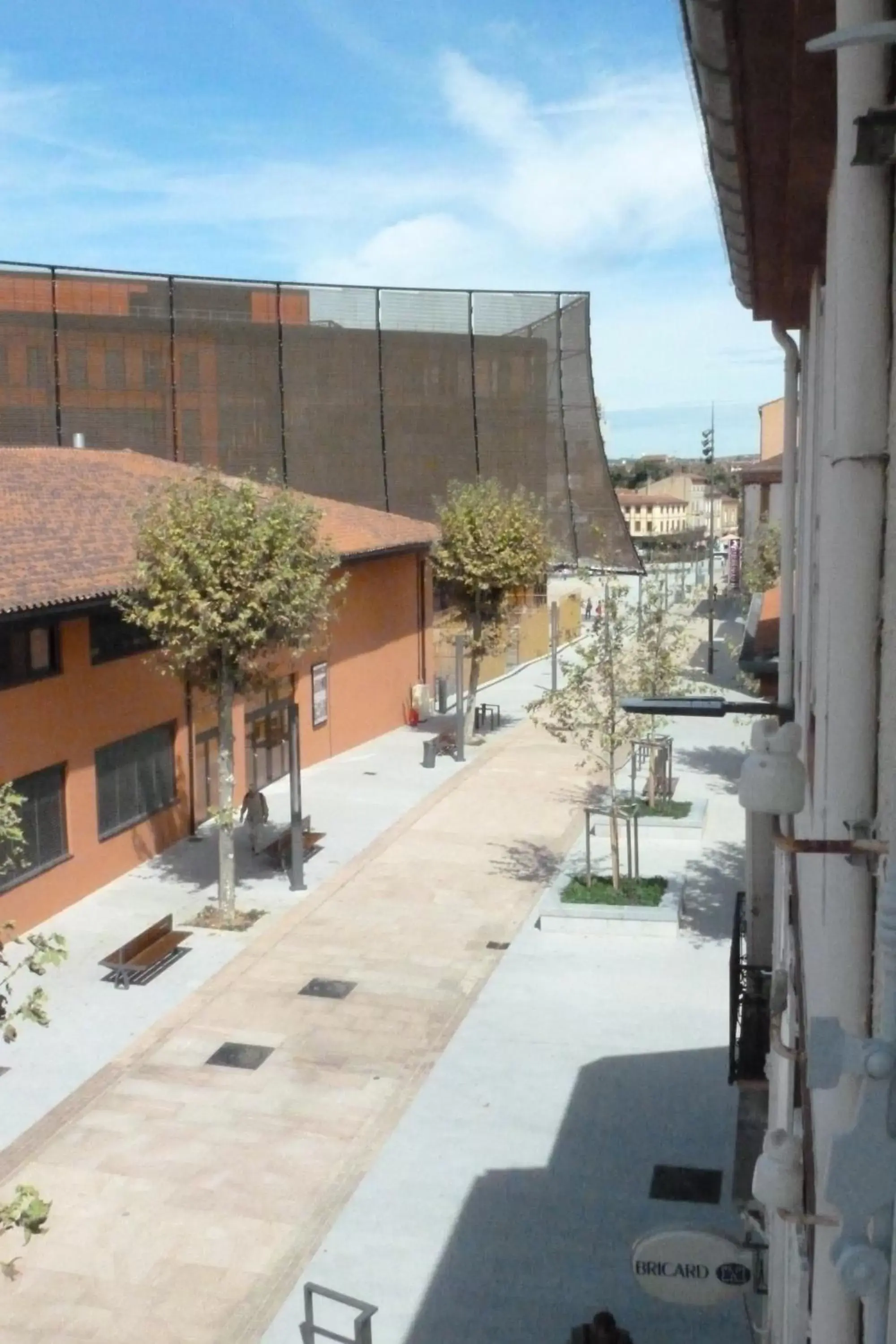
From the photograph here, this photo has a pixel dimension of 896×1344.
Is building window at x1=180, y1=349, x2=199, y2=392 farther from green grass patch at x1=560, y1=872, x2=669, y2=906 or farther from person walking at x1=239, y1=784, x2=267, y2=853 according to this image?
green grass patch at x1=560, y1=872, x2=669, y2=906

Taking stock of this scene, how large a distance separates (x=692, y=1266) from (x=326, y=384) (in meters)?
30.4

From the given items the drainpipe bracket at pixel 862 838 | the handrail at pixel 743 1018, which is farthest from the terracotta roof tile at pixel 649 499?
the drainpipe bracket at pixel 862 838

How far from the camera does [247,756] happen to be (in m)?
21.3

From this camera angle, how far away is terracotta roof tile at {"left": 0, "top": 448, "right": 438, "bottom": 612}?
15438 millimetres

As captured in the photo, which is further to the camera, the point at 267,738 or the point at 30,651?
the point at 267,738

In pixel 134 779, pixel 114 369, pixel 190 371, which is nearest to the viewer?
pixel 134 779

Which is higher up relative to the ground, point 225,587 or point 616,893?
point 225,587

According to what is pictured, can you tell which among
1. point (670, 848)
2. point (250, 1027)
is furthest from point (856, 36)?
point (670, 848)

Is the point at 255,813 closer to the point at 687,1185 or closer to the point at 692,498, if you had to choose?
the point at 687,1185

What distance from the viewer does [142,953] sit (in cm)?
1373

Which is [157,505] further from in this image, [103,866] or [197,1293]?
[197,1293]

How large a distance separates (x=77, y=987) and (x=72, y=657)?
14.0 feet

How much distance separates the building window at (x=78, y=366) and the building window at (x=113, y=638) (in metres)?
14.8

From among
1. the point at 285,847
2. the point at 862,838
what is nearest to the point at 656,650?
the point at 285,847
